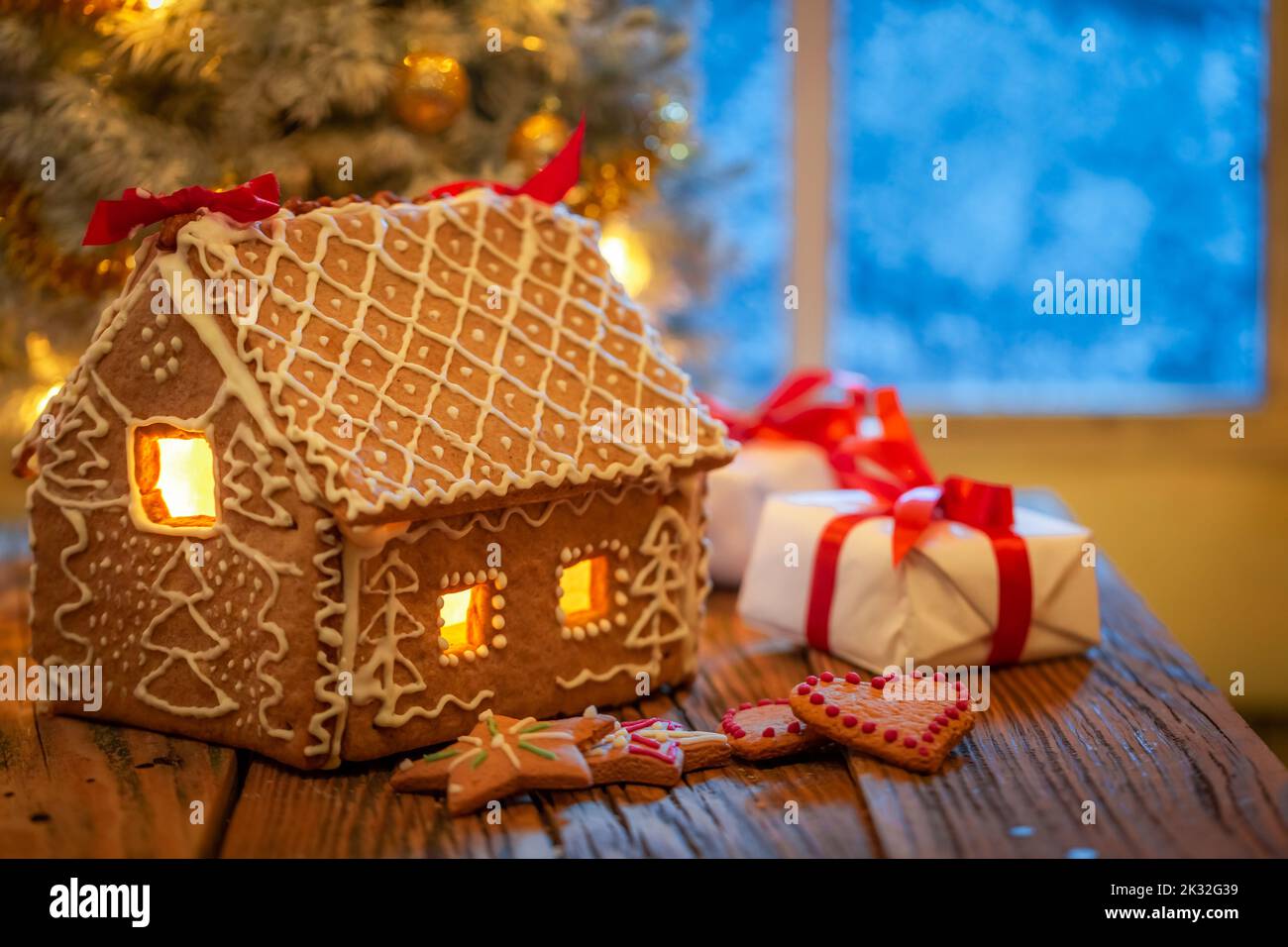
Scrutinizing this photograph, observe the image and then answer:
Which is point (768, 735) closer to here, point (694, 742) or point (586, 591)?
point (694, 742)

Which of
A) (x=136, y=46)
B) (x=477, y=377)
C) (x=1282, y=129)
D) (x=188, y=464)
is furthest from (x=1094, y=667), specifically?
(x=1282, y=129)

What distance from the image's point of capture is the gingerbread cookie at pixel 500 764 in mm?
1711

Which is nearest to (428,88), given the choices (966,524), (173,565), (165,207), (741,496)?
(165,207)

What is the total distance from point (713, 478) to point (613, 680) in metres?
0.75

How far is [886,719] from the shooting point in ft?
6.18

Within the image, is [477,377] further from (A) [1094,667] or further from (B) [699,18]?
(B) [699,18]

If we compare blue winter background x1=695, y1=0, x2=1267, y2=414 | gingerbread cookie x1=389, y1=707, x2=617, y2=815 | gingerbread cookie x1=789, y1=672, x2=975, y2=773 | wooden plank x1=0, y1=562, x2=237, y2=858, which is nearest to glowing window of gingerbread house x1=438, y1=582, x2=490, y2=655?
gingerbread cookie x1=389, y1=707, x2=617, y2=815

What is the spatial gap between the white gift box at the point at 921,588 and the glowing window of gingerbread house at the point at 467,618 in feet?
2.02

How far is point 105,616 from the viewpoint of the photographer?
1.97 m

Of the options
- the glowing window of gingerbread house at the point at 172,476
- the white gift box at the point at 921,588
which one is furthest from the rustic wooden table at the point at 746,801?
the glowing window of gingerbread house at the point at 172,476

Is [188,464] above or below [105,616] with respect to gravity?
above

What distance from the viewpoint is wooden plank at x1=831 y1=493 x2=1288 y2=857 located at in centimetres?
161

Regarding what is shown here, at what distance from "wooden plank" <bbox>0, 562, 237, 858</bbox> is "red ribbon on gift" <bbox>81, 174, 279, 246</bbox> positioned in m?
0.66

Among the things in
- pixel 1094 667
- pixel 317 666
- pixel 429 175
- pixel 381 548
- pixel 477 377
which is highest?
pixel 429 175
